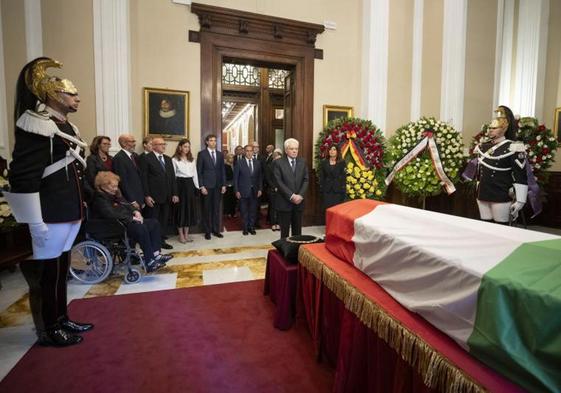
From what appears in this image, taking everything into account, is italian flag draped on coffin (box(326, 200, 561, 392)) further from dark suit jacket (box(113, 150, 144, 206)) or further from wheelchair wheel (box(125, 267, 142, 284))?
dark suit jacket (box(113, 150, 144, 206))

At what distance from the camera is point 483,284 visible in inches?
39.0

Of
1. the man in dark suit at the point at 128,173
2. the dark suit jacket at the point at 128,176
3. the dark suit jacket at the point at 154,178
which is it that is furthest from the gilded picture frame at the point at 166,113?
the dark suit jacket at the point at 128,176

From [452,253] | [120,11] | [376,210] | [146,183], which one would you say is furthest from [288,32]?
[452,253]

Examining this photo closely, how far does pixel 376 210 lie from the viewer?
1.97 metres

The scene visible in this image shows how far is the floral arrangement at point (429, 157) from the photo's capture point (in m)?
5.40

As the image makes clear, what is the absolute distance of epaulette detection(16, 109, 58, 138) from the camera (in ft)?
5.82

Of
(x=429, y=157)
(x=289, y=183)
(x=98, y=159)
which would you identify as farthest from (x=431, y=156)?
(x=98, y=159)

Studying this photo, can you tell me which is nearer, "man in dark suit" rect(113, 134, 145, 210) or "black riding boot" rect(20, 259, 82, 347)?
"black riding boot" rect(20, 259, 82, 347)

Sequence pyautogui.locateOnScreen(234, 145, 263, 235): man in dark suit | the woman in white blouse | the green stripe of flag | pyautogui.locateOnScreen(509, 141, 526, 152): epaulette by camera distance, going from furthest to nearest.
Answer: pyautogui.locateOnScreen(234, 145, 263, 235): man in dark suit, the woman in white blouse, pyautogui.locateOnScreen(509, 141, 526, 152): epaulette, the green stripe of flag

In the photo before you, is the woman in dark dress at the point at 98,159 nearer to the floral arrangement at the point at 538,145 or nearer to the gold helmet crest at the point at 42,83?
the gold helmet crest at the point at 42,83

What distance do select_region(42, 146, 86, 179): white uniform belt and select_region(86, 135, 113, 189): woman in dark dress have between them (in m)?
1.85

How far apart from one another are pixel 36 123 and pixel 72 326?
1.42m

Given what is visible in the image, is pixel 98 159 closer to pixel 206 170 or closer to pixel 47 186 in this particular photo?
pixel 206 170

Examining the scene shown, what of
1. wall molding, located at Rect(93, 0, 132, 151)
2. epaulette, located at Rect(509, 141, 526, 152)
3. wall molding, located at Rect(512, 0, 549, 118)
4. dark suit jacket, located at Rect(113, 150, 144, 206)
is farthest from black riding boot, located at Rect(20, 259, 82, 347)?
wall molding, located at Rect(512, 0, 549, 118)
